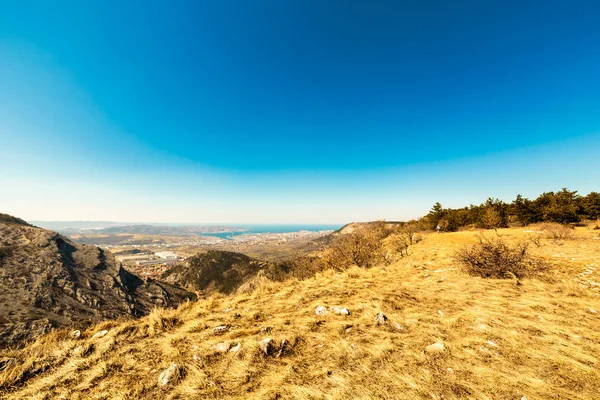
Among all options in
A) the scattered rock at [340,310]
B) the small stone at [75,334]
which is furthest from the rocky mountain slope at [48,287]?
the scattered rock at [340,310]

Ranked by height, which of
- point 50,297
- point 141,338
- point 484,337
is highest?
point 484,337

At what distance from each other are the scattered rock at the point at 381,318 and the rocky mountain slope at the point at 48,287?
11.7m

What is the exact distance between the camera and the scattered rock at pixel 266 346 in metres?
4.97

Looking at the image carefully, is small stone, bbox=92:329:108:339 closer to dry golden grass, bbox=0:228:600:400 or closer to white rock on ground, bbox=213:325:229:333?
dry golden grass, bbox=0:228:600:400

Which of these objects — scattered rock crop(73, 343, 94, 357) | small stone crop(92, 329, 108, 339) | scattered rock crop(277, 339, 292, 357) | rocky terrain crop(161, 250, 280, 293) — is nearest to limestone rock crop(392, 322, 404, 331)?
scattered rock crop(277, 339, 292, 357)

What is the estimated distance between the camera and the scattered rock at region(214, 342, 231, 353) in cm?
518

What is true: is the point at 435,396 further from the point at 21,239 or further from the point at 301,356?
the point at 21,239

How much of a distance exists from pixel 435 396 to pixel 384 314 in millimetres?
3319

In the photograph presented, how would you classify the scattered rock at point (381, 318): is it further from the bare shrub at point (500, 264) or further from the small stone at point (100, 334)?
the bare shrub at point (500, 264)

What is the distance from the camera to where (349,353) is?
4887 mm

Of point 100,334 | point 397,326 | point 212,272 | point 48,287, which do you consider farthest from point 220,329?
point 212,272

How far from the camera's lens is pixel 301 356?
4.92m

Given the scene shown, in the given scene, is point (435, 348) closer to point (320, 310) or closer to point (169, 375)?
point (320, 310)

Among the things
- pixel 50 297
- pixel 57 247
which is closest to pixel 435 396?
pixel 50 297
